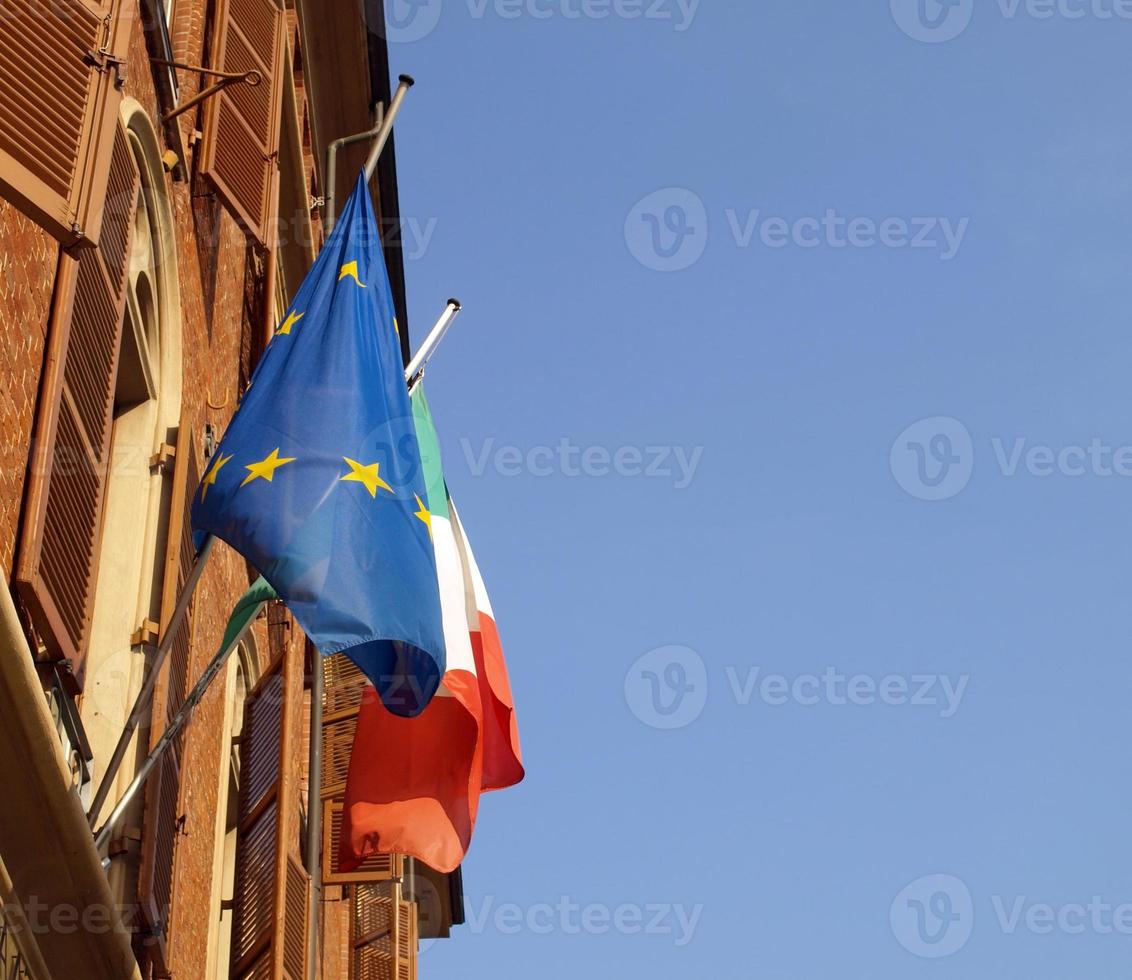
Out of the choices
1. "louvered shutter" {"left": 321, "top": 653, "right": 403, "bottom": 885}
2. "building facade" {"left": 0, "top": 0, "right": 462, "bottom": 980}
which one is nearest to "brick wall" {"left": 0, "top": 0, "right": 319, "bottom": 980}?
"building facade" {"left": 0, "top": 0, "right": 462, "bottom": 980}

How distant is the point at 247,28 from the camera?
1193cm

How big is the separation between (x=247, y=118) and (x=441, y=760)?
4.60 metres

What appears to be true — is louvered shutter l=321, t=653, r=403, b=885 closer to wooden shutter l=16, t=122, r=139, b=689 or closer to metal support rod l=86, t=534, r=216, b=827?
wooden shutter l=16, t=122, r=139, b=689

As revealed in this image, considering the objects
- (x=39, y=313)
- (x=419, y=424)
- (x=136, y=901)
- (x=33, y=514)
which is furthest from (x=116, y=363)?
(x=419, y=424)

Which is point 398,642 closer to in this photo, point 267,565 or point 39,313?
point 267,565

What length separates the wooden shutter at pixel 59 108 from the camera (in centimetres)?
546

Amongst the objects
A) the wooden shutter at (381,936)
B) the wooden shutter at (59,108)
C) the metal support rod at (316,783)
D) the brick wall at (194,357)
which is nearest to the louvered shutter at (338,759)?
the metal support rod at (316,783)

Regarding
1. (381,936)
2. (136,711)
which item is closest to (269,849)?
(136,711)

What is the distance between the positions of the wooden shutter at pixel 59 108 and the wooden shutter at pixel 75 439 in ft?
1.13

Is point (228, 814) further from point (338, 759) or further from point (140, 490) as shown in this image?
point (140, 490)

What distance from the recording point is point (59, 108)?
606 centimetres

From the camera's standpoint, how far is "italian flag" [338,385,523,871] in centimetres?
1010

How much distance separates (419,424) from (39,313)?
5070 mm

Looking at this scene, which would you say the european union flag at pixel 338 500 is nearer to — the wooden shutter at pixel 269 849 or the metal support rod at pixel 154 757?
the metal support rod at pixel 154 757
